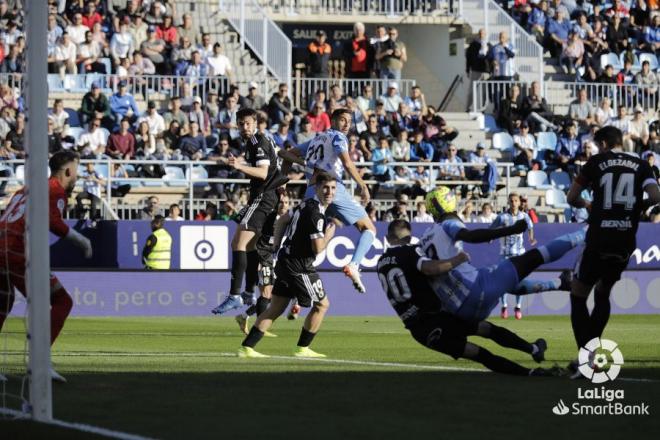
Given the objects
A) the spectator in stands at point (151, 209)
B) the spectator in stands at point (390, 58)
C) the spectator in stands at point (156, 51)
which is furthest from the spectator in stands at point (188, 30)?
the spectator in stands at point (151, 209)

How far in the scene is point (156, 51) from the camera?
3262 centimetres

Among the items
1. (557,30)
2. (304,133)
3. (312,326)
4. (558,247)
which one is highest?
(557,30)

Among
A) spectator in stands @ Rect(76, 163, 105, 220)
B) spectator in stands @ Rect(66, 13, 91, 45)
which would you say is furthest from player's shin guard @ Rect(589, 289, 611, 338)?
spectator in stands @ Rect(66, 13, 91, 45)

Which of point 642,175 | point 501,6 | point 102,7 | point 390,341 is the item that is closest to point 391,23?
point 501,6

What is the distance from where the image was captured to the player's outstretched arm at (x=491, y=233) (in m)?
10.5

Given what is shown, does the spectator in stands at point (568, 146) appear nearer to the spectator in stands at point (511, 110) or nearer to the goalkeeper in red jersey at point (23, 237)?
the spectator in stands at point (511, 110)

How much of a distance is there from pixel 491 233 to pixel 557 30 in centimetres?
2991

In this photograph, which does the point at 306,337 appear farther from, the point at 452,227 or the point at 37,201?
the point at 37,201

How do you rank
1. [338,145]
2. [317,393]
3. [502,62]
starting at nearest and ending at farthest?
[317,393], [338,145], [502,62]

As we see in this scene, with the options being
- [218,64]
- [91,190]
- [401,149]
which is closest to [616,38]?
[401,149]

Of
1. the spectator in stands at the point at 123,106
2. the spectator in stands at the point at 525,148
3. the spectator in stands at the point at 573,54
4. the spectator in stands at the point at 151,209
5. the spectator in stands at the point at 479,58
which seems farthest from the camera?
the spectator in stands at the point at 573,54

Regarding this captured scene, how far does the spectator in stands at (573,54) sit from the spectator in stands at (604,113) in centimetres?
295

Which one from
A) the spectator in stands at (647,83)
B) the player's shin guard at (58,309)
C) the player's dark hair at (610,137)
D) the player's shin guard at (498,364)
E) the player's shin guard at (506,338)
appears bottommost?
the player's shin guard at (498,364)

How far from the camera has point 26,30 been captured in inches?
346
